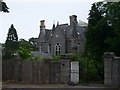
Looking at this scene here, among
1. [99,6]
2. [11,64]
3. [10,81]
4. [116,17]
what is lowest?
[10,81]

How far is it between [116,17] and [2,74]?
909cm

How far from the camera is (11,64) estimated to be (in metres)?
15.7

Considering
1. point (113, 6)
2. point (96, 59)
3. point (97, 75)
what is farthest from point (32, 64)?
point (113, 6)

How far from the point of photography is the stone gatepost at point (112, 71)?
11.6 metres

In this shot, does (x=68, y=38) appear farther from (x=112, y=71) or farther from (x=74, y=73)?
(x=112, y=71)

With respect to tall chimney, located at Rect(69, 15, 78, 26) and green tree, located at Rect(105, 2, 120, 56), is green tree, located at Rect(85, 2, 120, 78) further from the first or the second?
tall chimney, located at Rect(69, 15, 78, 26)

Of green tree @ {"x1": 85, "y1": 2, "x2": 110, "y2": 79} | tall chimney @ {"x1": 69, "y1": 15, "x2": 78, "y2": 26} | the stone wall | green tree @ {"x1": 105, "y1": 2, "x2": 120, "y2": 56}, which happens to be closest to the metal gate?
the stone wall

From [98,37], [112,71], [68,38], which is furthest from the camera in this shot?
[68,38]

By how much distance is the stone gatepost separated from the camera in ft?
38.2

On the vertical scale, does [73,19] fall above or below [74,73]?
above

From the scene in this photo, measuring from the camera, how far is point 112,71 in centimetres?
1176

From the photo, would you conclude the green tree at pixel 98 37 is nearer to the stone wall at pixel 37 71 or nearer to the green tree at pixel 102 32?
the green tree at pixel 102 32

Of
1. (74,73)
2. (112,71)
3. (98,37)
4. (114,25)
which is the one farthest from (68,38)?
(112,71)

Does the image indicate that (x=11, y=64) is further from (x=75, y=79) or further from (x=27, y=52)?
(x=27, y=52)
